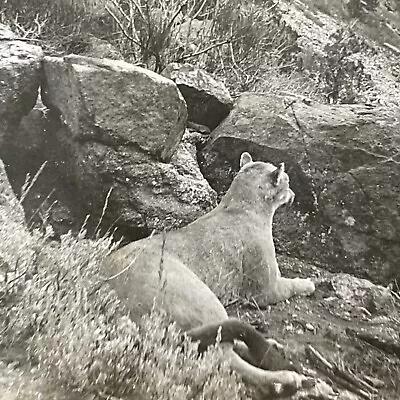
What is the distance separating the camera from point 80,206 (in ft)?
9.52

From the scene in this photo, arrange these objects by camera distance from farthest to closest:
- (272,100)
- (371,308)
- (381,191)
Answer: (272,100) → (381,191) → (371,308)

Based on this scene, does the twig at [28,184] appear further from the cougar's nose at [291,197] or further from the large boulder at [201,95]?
the cougar's nose at [291,197]

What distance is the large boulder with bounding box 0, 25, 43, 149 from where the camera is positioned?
301 cm

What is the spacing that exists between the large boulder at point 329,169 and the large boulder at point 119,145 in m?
0.43

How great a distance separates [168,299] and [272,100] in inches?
77.5

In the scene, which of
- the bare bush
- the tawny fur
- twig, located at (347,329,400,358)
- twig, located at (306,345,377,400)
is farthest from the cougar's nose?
the bare bush

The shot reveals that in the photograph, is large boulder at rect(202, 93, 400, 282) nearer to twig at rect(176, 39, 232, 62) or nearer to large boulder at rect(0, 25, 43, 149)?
twig at rect(176, 39, 232, 62)

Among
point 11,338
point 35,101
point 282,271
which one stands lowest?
point 282,271

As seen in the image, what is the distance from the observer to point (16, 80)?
3.07m

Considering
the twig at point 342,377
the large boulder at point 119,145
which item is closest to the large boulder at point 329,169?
the large boulder at point 119,145

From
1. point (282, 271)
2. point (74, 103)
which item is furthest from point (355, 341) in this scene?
point (74, 103)

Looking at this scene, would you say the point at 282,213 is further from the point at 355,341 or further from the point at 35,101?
the point at 35,101

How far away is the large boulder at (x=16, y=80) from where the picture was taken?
3.01 meters

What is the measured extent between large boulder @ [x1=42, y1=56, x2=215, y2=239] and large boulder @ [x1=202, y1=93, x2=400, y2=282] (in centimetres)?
43
